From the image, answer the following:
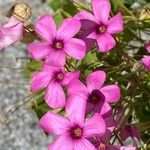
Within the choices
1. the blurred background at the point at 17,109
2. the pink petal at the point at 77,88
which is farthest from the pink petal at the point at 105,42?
the blurred background at the point at 17,109

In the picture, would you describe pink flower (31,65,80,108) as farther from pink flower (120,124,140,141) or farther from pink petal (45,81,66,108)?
pink flower (120,124,140,141)

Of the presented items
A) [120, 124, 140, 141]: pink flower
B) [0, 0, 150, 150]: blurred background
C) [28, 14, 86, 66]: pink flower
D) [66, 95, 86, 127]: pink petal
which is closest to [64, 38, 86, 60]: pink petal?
[28, 14, 86, 66]: pink flower

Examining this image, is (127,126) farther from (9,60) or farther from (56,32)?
(9,60)

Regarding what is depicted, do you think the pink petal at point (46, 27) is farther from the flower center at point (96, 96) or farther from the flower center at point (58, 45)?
the flower center at point (96, 96)

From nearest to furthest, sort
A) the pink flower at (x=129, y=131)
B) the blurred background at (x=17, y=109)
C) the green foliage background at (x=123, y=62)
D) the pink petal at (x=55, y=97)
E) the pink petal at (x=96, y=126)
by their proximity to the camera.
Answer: the pink petal at (x=96, y=126), the pink petal at (x=55, y=97), the pink flower at (x=129, y=131), the green foliage background at (x=123, y=62), the blurred background at (x=17, y=109)

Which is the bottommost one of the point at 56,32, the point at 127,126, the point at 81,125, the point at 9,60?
the point at 9,60

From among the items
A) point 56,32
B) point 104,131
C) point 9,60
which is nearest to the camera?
point 104,131

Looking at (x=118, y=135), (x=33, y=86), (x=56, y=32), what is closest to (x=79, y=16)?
(x=56, y=32)
